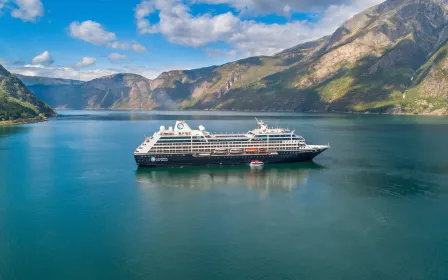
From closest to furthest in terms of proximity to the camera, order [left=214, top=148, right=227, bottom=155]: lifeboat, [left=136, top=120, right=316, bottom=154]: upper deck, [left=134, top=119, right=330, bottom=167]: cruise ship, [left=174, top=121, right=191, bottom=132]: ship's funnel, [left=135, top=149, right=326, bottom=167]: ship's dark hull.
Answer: [left=135, top=149, right=326, bottom=167]: ship's dark hull → [left=134, top=119, right=330, bottom=167]: cruise ship → [left=136, top=120, right=316, bottom=154]: upper deck → [left=214, top=148, right=227, bottom=155]: lifeboat → [left=174, top=121, right=191, bottom=132]: ship's funnel

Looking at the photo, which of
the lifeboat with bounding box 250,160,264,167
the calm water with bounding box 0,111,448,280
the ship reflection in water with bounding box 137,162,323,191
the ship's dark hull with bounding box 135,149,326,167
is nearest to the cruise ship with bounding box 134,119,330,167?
the ship's dark hull with bounding box 135,149,326,167

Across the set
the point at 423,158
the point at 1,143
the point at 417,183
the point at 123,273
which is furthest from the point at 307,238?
the point at 1,143

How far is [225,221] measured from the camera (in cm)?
6325

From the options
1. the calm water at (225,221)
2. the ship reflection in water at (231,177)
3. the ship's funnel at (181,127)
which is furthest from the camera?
the ship's funnel at (181,127)

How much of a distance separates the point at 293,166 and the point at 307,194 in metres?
31.2

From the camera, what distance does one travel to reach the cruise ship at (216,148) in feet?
351

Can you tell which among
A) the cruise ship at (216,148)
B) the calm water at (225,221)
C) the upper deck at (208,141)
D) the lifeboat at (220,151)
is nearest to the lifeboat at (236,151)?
the cruise ship at (216,148)

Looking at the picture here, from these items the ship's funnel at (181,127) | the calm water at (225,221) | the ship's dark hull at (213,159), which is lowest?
the calm water at (225,221)

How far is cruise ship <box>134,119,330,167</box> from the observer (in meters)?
107

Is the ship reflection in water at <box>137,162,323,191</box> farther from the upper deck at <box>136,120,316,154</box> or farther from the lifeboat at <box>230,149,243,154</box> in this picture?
the upper deck at <box>136,120,316,154</box>

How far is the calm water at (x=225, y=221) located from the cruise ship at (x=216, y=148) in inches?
155

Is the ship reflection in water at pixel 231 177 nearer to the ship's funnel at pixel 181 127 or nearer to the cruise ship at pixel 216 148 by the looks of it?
the cruise ship at pixel 216 148

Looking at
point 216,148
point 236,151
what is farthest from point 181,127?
point 236,151

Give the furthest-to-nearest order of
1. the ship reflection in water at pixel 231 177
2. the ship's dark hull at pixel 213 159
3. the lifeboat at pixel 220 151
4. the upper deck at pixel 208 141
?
the lifeboat at pixel 220 151, the upper deck at pixel 208 141, the ship's dark hull at pixel 213 159, the ship reflection in water at pixel 231 177
